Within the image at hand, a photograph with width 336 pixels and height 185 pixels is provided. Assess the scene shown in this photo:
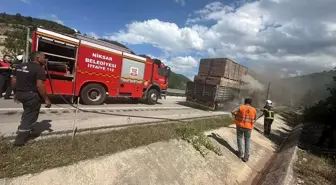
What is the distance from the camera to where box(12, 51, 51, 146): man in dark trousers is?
160 inches

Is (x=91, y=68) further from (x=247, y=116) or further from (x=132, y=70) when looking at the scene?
(x=247, y=116)

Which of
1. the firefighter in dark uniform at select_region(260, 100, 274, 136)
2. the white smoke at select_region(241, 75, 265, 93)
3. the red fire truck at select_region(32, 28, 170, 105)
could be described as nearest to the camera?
the red fire truck at select_region(32, 28, 170, 105)

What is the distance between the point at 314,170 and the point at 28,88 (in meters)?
7.67

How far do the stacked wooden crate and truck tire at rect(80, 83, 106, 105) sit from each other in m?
7.80

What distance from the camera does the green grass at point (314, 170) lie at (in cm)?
593

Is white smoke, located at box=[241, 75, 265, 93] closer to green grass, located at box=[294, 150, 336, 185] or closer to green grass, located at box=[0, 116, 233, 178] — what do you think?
green grass, located at box=[294, 150, 336, 185]

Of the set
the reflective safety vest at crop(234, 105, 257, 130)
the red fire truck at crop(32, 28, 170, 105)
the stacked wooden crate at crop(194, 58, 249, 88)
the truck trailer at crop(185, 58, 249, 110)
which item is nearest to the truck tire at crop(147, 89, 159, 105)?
the red fire truck at crop(32, 28, 170, 105)

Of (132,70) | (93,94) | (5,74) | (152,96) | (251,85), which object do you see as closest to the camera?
(5,74)

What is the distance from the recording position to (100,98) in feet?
35.1

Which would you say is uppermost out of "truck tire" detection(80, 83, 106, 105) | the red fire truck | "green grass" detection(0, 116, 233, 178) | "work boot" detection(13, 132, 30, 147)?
the red fire truck

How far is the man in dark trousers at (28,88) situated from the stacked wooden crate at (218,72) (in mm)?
12389

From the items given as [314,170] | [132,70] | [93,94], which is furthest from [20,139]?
[132,70]

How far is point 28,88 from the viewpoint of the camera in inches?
162

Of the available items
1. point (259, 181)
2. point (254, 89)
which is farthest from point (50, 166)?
point (254, 89)
